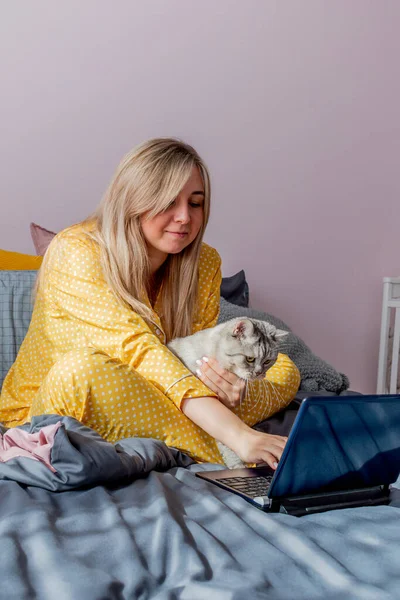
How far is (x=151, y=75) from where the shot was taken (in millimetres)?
2857

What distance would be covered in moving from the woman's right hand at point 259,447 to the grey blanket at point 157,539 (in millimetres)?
145

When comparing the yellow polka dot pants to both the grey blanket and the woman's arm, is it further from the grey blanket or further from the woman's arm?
the grey blanket

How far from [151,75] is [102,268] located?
1.43 m

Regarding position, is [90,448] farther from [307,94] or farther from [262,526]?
[307,94]

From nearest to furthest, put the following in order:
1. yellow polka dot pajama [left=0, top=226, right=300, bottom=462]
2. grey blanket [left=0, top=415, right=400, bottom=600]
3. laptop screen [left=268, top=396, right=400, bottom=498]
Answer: grey blanket [left=0, top=415, right=400, bottom=600], laptop screen [left=268, top=396, right=400, bottom=498], yellow polka dot pajama [left=0, top=226, right=300, bottom=462]

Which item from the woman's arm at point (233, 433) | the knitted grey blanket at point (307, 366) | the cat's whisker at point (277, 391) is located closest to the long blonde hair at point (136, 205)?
the woman's arm at point (233, 433)

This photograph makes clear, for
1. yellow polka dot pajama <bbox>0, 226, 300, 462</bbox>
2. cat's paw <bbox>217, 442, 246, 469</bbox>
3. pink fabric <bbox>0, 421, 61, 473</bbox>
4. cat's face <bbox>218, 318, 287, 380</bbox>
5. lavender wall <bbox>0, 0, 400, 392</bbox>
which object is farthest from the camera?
lavender wall <bbox>0, 0, 400, 392</bbox>

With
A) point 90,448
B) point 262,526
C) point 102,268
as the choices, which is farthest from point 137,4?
point 262,526

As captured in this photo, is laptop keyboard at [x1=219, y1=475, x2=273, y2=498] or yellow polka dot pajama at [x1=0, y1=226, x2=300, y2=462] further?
yellow polka dot pajama at [x1=0, y1=226, x2=300, y2=462]

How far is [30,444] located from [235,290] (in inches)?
59.4

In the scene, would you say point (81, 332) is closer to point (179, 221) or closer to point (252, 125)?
point (179, 221)

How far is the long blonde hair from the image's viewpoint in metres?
1.70

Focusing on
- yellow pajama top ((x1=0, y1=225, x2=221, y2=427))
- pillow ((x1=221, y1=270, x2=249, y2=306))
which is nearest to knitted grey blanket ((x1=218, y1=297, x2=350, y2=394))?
pillow ((x1=221, y1=270, x2=249, y2=306))

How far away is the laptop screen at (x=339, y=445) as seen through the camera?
42.1 inches
